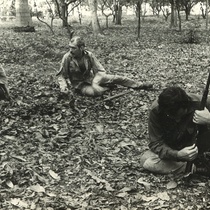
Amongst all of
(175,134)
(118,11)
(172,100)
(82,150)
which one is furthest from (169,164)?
(118,11)

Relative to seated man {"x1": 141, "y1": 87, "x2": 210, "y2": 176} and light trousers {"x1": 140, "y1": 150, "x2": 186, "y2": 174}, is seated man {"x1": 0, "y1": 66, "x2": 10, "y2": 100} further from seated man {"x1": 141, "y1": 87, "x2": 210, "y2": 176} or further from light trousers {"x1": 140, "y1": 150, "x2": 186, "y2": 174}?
light trousers {"x1": 140, "y1": 150, "x2": 186, "y2": 174}

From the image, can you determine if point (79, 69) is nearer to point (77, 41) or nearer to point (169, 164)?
point (77, 41)

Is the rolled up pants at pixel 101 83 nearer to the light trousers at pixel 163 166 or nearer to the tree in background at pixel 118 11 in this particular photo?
the light trousers at pixel 163 166

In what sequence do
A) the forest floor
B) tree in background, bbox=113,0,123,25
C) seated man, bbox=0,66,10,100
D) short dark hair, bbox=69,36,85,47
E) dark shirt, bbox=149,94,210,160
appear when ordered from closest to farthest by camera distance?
the forest floor → dark shirt, bbox=149,94,210,160 → seated man, bbox=0,66,10,100 → short dark hair, bbox=69,36,85,47 → tree in background, bbox=113,0,123,25

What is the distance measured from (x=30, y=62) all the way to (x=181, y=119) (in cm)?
792

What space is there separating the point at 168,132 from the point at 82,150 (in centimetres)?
142

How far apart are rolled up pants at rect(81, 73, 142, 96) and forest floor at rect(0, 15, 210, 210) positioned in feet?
0.45

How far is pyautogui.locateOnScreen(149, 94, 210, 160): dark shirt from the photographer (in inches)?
171

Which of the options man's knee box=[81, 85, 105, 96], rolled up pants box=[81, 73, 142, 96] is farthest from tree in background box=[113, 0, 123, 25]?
man's knee box=[81, 85, 105, 96]

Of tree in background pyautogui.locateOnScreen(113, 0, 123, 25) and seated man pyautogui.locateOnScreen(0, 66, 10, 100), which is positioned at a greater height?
tree in background pyautogui.locateOnScreen(113, 0, 123, 25)

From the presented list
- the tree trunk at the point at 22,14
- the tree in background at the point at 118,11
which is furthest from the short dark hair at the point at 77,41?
the tree in background at the point at 118,11

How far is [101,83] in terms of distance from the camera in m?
7.81

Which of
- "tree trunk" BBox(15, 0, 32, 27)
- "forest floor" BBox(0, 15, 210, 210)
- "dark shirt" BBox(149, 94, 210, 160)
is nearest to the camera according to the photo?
"forest floor" BBox(0, 15, 210, 210)

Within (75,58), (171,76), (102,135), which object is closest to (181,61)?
(171,76)
